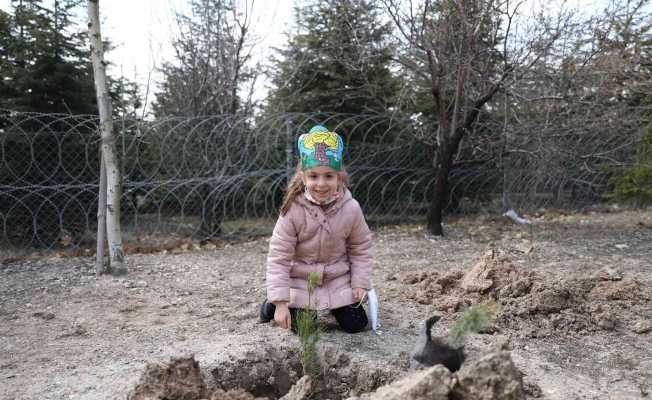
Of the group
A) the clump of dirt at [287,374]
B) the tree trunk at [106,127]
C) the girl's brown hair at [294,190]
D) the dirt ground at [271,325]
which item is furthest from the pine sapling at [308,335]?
the tree trunk at [106,127]

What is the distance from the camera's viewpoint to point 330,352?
2.50m

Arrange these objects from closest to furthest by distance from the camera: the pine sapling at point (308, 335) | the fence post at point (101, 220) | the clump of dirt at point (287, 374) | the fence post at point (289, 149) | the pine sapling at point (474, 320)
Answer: the pine sapling at point (474, 320) → the pine sapling at point (308, 335) → the clump of dirt at point (287, 374) → the fence post at point (101, 220) → the fence post at point (289, 149)

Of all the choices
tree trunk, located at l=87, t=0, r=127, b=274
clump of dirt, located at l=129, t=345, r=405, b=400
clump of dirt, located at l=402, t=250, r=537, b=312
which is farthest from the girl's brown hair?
tree trunk, located at l=87, t=0, r=127, b=274

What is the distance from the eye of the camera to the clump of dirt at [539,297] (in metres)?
2.98

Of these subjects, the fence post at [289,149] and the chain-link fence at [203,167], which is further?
the fence post at [289,149]

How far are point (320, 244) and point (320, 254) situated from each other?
7 centimetres

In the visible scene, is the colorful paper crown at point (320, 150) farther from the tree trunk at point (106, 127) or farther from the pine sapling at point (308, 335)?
the tree trunk at point (106, 127)

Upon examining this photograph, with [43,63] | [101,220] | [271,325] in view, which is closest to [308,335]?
[271,325]

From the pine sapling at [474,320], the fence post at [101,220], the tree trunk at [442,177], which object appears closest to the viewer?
the pine sapling at [474,320]

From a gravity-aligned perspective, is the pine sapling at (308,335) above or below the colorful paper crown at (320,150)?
below

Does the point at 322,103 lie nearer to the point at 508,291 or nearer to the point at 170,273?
the point at 170,273

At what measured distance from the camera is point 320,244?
2783mm

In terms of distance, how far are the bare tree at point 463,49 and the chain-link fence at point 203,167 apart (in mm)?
704

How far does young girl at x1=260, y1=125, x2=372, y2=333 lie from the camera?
2.67 m
